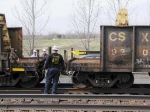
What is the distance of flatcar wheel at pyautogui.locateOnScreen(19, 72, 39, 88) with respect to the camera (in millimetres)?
11836

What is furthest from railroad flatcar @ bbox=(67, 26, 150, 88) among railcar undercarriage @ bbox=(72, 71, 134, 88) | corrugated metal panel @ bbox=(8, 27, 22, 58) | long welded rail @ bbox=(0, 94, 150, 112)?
corrugated metal panel @ bbox=(8, 27, 22, 58)

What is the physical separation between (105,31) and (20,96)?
421 centimetres

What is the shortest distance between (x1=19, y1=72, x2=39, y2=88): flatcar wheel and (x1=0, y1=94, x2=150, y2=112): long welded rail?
2.44m

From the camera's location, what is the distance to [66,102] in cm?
912

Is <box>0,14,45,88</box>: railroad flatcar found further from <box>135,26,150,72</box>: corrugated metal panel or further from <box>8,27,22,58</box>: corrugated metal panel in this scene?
<box>135,26,150,72</box>: corrugated metal panel

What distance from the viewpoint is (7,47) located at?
11984 millimetres

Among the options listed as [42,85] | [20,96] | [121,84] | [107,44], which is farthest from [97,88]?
[20,96]

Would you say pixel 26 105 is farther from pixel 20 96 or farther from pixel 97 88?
pixel 97 88

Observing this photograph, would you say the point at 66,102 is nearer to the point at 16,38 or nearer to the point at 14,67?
the point at 14,67

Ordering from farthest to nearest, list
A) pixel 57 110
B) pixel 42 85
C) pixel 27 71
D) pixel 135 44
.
Result: pixel 42 85, pixel 27 71, pixel 135 44, pixel 57 110

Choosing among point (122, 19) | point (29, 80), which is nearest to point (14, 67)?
point (29, 80)

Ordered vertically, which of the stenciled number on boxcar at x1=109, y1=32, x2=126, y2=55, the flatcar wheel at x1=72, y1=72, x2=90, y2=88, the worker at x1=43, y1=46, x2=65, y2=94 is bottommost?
the flatcar wheel at x1=72, y1=72, x2=90, y2=88

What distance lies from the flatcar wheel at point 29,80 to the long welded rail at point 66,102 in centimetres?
244

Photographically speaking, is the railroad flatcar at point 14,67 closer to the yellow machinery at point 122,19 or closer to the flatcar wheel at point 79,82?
the flatcar wheel at point 79,82
